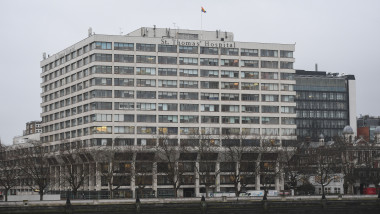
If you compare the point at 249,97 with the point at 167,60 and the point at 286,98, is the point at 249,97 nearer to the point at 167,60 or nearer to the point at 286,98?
the point at 286,98

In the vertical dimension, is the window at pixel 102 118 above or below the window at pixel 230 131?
above

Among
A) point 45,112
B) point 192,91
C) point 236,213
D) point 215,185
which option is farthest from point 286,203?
point 45,112

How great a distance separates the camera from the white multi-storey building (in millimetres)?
150125

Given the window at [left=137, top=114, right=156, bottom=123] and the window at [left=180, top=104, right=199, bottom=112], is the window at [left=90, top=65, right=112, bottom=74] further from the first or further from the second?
the window at [left=180, top=104, right=199, bottom=112]

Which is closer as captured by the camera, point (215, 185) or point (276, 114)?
point (215, 185)

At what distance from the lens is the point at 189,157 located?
150 metres

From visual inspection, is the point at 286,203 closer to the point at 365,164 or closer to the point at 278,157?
the point at 278,157

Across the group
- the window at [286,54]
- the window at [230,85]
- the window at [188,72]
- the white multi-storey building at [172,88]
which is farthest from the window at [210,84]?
the window at [286,54]

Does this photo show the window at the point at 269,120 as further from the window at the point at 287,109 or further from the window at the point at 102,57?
the window at the point at 102,57

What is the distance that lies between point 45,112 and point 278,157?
6684 cm

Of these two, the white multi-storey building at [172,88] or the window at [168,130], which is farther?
the window at [168,130]

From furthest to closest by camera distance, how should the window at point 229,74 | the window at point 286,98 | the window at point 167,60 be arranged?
1. the window at point 286,98
2. the window at point 229,74
3. the window at point 167,60

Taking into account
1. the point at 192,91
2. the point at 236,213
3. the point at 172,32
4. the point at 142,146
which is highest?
the point at 172,32

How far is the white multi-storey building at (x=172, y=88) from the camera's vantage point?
493 feet
